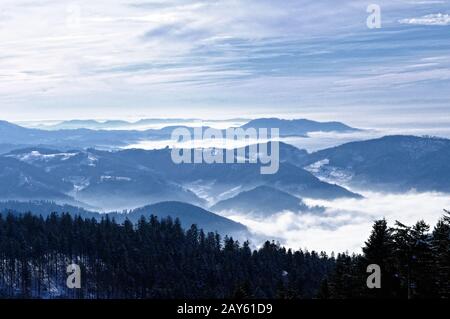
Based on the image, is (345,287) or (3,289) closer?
(345,287)

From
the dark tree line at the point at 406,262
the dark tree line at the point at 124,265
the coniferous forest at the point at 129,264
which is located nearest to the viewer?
the dark tree line at the point at 406,262

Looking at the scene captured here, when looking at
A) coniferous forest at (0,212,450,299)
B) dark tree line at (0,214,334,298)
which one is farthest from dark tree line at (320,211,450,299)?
dark tree line at (0,214,334,298)

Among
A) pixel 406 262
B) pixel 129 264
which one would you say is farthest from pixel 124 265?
pixel 406 262

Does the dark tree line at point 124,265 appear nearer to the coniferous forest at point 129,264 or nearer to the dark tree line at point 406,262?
the coniferous forest at point 129,264

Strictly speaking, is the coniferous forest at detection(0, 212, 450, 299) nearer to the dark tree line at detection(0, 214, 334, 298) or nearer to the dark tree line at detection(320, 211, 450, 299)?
the dark tree line at detection(0, 214, 334, 298)

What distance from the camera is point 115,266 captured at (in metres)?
172

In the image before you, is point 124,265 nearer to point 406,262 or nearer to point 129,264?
A: point 129,264

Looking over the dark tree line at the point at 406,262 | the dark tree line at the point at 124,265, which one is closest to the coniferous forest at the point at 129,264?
the dark tree line at the point at 124,265

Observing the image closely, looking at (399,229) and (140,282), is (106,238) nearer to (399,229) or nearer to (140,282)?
(140,282)

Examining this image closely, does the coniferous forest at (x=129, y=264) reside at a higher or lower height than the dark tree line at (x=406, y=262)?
lower

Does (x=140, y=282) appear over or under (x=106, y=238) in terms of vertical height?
under
